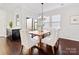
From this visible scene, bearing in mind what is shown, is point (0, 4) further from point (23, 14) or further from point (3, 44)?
point (3, 44)

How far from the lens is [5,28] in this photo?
2.12 meters

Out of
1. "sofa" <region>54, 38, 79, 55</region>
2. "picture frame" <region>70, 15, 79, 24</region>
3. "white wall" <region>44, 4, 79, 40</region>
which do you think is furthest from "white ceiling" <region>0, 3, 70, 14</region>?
"sofa" <region>54, 38, 79, 55</region>

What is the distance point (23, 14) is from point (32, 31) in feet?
1.00

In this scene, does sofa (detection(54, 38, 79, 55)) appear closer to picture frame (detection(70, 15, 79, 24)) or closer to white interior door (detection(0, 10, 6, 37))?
picture frame (detection(70, 15, 79, 24))

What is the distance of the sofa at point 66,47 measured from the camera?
2.15 meters

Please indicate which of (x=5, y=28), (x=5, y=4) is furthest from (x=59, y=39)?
(x=5, y=4)

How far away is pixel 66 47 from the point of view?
7.17ft

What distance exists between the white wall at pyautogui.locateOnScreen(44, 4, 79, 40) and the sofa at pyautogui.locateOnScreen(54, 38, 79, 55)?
87mm

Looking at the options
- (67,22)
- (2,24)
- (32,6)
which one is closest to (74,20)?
(67,22)

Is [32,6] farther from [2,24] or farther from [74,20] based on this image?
[74,20]

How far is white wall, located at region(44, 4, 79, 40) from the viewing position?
212cm

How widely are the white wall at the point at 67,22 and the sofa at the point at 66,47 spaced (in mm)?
87

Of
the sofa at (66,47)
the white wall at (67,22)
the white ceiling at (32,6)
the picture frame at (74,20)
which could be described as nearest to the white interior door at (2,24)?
the white ceiling at (32,6)

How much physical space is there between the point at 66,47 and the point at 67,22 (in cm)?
41
